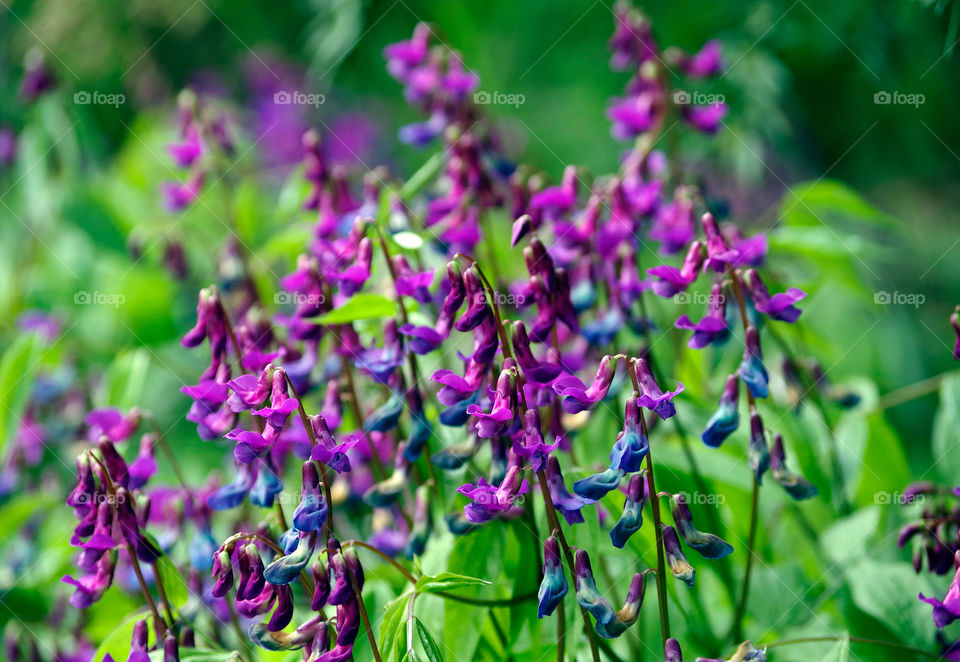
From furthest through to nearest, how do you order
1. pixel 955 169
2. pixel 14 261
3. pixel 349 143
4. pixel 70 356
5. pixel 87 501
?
pixel 349 143
pixel 955 169
pixel 14 261
pixel 70 356
pixel 87 501

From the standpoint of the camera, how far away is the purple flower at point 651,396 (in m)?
0.91

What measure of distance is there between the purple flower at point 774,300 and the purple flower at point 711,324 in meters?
0.04

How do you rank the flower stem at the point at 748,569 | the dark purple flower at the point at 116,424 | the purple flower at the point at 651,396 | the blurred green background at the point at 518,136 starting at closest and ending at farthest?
the purple flower at the point at 651,396, the flower stem at the point at 748,569, the dark purple flower at the point at 116,424, the blurred green background at the point at 518,136

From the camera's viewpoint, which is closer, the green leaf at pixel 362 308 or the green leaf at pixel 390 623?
the green leaf at pixel 390 623

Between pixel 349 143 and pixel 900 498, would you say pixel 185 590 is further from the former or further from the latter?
pixel 349 143

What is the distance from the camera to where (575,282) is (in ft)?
4.75

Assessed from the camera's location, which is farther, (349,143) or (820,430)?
(349,143)

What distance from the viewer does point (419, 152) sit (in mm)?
3783

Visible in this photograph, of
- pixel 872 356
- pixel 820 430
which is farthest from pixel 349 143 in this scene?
pixel 820 430

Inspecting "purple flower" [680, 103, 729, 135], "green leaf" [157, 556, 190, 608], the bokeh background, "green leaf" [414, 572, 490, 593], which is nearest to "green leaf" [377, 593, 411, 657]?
"green leaf" [414, 572, 490, 593]

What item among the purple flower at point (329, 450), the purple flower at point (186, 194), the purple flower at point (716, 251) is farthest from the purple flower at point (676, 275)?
the purple flower at point (186, 194)

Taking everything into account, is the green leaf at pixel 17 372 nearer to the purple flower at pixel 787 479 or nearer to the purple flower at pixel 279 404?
the purple flower at pixel 279 404

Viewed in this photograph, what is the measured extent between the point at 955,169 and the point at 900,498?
8.29 ft

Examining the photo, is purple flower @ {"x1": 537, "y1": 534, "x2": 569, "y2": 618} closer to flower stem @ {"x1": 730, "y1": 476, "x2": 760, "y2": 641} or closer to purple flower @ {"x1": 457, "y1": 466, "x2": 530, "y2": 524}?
purple flower @ {"x1": 457, "y1": 466, "x2": 530, "y2": 524}
